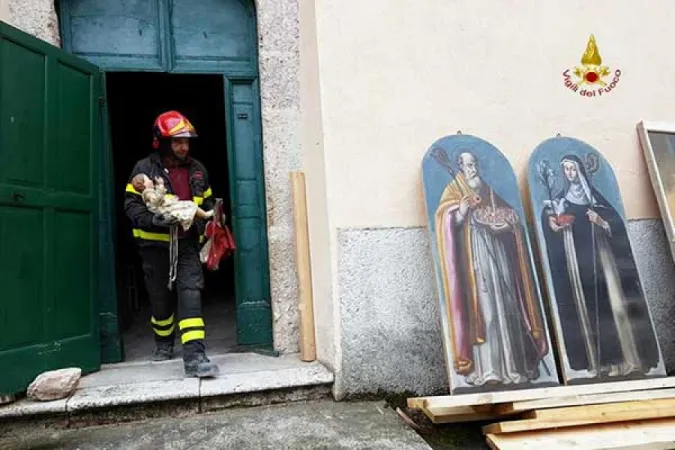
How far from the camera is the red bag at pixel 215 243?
3.18 meters

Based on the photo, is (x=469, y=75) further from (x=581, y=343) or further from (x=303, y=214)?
(x=581, y=343)

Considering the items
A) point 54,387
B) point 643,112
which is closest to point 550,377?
point 643,112

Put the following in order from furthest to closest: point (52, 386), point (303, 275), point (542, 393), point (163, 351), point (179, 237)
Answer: point (163, 351) < point (303, 275) < point (179, 237) < point (52, 386) < point (542, 393)

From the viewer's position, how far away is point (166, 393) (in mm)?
2775

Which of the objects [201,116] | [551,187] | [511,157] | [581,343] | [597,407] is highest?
[201,116]

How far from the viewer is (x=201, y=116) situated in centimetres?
802

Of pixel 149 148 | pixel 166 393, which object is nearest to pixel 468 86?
pixel 166 393

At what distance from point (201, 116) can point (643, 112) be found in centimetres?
652

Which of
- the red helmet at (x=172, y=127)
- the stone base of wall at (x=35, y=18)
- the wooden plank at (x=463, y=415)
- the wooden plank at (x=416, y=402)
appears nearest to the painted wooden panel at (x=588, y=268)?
the wooden plank at (x=463, y=415)

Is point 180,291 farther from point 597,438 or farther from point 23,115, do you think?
point 597,438

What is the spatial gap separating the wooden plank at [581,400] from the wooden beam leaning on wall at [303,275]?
4.38ft

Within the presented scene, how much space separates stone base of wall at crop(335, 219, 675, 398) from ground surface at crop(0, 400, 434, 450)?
0.26 m

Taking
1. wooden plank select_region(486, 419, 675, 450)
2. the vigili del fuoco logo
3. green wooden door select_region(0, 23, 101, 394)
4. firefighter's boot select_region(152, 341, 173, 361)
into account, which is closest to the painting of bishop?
wooden plank select_region(486, 419, 675, 450)

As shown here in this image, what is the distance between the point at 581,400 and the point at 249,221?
2582 millimetres
